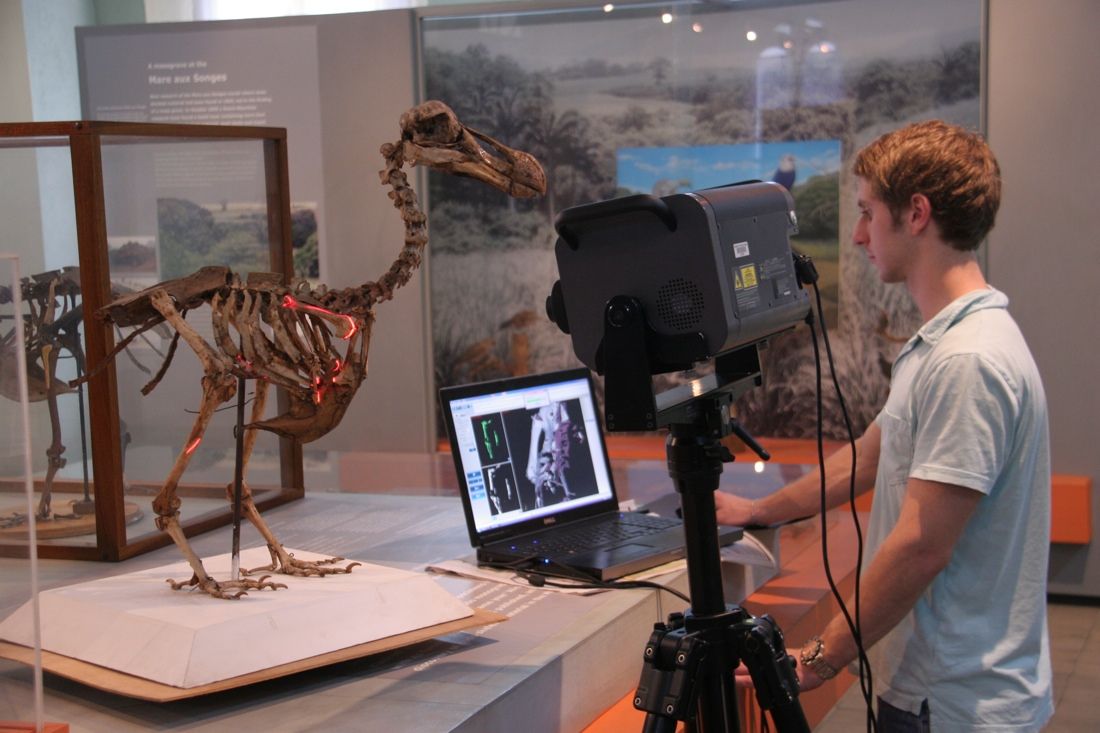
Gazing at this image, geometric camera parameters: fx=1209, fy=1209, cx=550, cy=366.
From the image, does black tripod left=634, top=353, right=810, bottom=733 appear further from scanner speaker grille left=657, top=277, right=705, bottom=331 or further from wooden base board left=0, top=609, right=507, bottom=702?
wooden base board left=0, top=609, right=507, bottom=702

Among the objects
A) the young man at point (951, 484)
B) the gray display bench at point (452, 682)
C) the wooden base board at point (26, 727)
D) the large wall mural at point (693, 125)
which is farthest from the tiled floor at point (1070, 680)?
the wooden base board at point (26, 727)

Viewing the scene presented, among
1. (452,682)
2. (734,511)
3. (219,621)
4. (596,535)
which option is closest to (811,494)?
(734,511)

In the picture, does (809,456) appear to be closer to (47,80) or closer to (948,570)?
(948,570)

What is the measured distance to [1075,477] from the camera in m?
4.32

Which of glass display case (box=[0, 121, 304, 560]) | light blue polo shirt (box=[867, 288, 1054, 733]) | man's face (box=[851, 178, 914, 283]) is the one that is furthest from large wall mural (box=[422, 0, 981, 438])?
light blue polo shirt (box=[867, 288, 1054, 733])

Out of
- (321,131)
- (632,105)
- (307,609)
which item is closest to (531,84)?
A: (632,105)

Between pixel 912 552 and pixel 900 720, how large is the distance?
12.0 inches

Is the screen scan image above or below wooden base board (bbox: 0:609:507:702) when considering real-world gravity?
above

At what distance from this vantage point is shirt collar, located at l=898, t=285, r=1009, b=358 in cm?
172

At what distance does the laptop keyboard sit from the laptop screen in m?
0.06

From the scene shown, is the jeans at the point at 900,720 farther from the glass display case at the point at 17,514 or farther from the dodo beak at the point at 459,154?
the glass display case at the point at 17,514

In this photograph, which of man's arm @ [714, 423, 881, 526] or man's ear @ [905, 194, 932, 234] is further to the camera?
man's arm @ [714, 423, 881, 526]

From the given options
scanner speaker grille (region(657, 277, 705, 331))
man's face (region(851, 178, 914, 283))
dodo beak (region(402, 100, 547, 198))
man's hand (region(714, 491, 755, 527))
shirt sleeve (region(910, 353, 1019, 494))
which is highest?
dodo beak (region(402, 100, 547, 198))

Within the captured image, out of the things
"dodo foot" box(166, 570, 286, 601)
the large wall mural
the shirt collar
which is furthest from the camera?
the large wall mural
